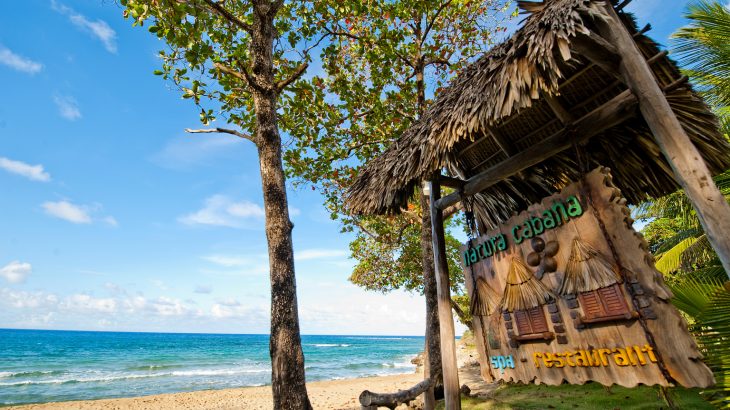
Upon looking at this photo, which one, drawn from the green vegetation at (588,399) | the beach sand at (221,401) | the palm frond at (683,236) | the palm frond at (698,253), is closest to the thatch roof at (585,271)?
the green vegetation at (588,399)

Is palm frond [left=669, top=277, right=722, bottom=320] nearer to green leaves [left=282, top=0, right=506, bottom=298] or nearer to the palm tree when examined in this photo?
the palm tree

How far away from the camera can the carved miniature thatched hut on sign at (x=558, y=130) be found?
2426 millimetres

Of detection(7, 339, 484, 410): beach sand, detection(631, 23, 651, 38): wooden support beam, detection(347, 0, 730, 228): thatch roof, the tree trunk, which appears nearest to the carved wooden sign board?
detection(347, 0, 730, 228): thatch roof

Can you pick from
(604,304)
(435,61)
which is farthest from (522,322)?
(435,61)

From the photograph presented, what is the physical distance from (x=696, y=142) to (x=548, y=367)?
115 inches

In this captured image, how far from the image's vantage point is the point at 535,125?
4.12m

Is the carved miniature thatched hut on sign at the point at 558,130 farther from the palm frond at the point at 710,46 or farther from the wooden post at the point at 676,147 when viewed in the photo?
the palm frond at the point at 710,46

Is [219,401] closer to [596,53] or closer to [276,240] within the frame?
[276,240]

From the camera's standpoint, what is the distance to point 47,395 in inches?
715

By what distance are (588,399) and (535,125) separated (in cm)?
583

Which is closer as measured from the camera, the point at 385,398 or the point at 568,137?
the point at 568,137

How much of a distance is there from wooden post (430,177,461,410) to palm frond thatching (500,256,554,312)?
1.08m

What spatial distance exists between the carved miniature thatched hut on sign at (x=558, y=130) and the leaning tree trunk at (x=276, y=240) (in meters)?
1.21

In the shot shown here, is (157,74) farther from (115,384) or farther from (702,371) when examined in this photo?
(115,384)
